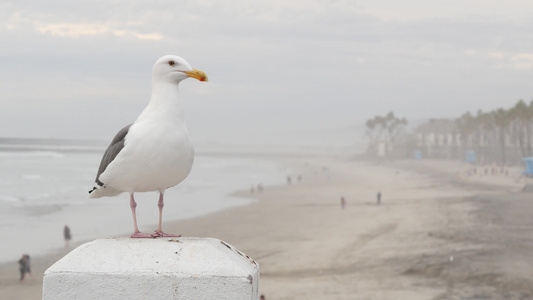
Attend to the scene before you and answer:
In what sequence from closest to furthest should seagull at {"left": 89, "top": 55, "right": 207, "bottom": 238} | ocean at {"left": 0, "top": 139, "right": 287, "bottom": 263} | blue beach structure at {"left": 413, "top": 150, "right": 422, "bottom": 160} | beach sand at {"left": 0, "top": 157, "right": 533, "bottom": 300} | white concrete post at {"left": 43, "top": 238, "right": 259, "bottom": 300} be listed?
1. white concrete post at {"left": 43, "top": 238, "right": 259, "bottom": 300}
2. seagull at {"left": 89, "top": 55, "right": 207, "bottom": 238}
3. beach sand at {"left": 0, "top": 157, "right": 533, "bottom": 300}
4. ocean at {"left": 0, "top": 139, "right": 287, "bottom": 263}
5. blue beach structure at {"left": 413, "top": 150, "right": 422, "bottom": 160}

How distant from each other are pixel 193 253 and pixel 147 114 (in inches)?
44.3

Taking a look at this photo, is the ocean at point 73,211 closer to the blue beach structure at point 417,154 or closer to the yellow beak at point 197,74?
the yellow beak at point 197,74

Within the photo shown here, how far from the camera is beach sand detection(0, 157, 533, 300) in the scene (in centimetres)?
1995

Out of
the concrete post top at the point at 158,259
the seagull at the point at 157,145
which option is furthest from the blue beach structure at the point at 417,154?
the concrete post top at the point at 158,259

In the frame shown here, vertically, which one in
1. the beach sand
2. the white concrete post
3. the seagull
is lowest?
the beach sand

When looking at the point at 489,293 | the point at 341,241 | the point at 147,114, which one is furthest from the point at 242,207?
the point at 147,114

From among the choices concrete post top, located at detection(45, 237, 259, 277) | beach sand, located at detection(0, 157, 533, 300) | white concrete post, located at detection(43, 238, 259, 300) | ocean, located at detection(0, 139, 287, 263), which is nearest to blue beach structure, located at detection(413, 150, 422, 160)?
ocean, located at detection(0, 139, 287, 263)

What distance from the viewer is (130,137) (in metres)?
3.75

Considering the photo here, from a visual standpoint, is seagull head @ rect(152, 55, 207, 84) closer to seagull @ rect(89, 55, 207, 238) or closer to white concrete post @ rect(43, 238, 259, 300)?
seagull @ rect(89, 55, 207, 238)

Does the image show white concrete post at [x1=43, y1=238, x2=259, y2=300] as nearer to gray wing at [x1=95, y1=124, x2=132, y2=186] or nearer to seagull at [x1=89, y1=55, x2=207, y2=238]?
seagull at [x1=89, y1=55, x2=207, y2=238]

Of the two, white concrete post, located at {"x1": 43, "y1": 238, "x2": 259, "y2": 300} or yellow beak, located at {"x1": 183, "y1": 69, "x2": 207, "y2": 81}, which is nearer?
white concrete post, located at {"x1": 43, "y1": 238, "x2": 259, "y2": 300}

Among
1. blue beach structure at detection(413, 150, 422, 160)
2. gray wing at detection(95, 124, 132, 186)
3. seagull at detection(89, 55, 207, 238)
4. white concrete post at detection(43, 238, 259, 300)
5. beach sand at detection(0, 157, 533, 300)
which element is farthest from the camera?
blue beach structure at detection(413, 150, 422, 160)

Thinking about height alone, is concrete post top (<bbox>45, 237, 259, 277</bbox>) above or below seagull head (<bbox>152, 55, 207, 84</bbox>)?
below

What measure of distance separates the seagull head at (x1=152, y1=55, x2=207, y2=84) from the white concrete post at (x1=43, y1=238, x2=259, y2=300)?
4.19ft
